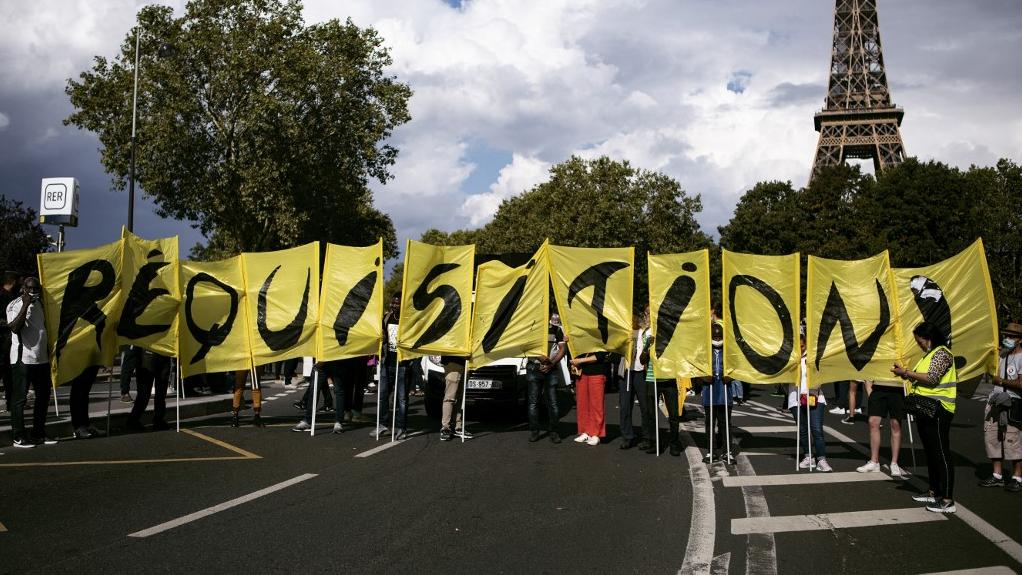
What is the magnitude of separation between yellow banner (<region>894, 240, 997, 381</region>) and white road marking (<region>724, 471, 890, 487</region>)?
1.43 metres

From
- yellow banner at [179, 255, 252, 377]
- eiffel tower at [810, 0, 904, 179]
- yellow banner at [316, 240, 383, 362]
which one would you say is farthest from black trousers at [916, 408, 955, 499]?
eiffel tower at [810, 0, 904, 179]

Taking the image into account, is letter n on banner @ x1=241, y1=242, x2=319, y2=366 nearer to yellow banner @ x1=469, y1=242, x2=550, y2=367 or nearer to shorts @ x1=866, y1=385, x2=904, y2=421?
yellow banner @ x1=469, y1=242, x2=550, y2=367

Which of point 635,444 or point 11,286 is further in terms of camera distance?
point 635,444

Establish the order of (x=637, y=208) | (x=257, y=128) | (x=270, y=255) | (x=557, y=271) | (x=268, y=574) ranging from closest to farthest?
1. (x=268, y=574)
2. (x=557, y=271)
3. (x=270, y=255)
4. (x=257, y=128)
5. (x=637, y=208)

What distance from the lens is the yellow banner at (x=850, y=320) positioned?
916 centimetres

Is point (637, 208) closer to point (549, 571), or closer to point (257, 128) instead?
point (257, 128)

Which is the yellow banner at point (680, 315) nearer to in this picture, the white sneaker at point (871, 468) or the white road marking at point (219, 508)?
the white sneaker at point (871, 468)

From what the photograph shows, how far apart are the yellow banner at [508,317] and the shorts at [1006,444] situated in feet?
17.1

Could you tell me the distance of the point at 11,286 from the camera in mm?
9508

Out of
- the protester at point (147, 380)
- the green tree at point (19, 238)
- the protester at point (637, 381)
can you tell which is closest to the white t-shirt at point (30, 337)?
the protester at point (147, 380)

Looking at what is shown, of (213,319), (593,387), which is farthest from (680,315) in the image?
(213,319)

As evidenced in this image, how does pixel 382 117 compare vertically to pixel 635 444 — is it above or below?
above

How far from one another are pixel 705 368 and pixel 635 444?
173 centimetres

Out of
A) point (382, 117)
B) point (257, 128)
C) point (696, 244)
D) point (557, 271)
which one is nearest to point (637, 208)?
point (696, 244)
